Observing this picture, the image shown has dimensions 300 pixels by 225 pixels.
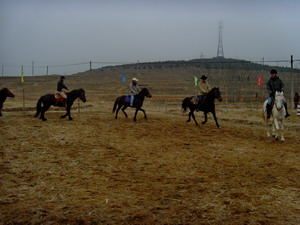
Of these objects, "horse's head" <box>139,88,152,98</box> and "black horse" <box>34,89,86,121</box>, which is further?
"horse's head" <box>139,88,152,98</box>

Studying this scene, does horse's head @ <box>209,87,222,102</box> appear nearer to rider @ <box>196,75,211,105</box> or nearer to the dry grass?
rider @ <box>196,75,211,105</box>

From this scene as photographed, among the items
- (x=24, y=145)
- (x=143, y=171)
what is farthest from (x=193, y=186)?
(x=24, y=145)

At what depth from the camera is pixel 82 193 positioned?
5.54m

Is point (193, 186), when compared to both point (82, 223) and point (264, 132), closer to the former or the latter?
point (82, 223)

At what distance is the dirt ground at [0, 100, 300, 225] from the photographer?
4.66 m

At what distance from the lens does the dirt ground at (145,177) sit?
183 inches

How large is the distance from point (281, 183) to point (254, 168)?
1162mm

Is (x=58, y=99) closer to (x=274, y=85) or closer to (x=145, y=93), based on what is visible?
(x=145, y=93)

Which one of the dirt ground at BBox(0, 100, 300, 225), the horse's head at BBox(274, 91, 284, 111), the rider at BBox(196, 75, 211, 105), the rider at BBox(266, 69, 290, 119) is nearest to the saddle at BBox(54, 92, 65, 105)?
the dirt ground at BBox(0, 100, 300, 225)

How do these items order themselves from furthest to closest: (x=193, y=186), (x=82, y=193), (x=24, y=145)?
1. (x=24, y=145)
2. (x=193, y=186)
3. (x=82, y=193)

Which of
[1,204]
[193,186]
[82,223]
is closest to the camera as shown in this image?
[82,223]

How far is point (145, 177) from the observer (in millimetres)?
6652

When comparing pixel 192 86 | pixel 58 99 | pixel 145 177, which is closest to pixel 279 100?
pixel 145 177

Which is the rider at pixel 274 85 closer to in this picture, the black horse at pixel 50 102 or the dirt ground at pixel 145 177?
the dirt ground at pixel 145 177
